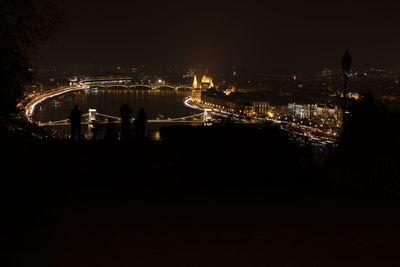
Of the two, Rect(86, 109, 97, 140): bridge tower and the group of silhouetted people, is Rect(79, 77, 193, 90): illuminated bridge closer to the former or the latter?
Rect(86, 109, 97, 140): bridge tower

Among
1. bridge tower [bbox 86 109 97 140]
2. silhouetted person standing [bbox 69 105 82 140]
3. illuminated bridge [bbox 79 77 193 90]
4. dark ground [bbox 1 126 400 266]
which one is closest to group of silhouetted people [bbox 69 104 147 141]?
silhouetted person standing [bbox 69 105 82 140]

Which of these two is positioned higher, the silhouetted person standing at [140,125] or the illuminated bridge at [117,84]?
the illuminated bridge at [117,84]

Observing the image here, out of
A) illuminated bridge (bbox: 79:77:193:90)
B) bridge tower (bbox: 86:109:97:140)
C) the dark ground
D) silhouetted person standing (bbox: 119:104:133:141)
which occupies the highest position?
illuminated bridge (bbox: 79:77:193:90)

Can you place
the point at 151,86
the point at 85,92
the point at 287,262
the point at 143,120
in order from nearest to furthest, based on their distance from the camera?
the point at 287,262, the point at 143,120, the point at 85,92, the point at 151,86

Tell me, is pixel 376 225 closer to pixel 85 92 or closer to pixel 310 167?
pixel 310 167

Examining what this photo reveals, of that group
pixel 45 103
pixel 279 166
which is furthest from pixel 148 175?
pixel 45 103

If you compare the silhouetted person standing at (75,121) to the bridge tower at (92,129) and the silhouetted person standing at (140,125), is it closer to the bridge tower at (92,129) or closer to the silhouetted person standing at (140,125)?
the bridge tower at (92,129)

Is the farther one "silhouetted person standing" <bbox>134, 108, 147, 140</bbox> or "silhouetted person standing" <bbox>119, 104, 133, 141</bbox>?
"silhouetted person standing" <bbox>119, 104, 133, 141</bbox>

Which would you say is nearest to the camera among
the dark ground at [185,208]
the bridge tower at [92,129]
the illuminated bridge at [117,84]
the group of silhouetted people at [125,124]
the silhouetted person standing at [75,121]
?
the dark ground at [185,208]

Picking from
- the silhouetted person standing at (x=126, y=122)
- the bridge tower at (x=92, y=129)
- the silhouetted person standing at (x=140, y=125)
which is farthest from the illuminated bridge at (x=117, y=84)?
the silhouetted person standing at (x=140, y=125)
